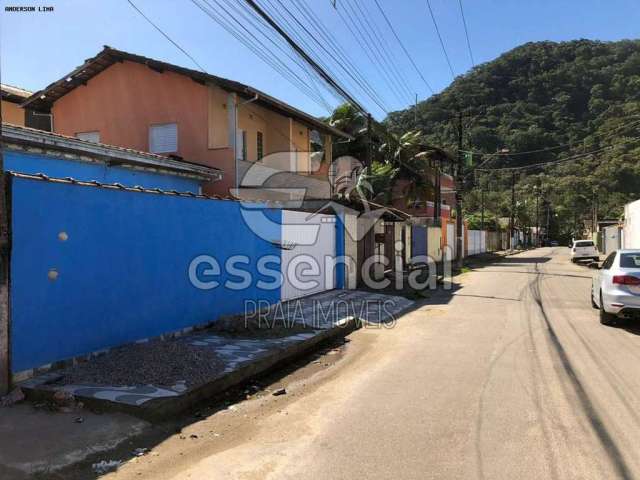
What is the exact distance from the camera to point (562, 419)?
4.82m

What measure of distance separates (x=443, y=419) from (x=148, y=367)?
343 cm

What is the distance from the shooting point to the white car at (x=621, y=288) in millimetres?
9133

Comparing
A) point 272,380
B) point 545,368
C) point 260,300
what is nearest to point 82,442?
point 272,380

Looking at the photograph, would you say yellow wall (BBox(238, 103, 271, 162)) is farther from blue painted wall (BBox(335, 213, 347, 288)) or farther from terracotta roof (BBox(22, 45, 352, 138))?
blue painted wall (BBox(335, 213, 347, 288))

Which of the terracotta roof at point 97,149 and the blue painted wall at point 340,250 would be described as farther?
the blue painted wall at point 340,250

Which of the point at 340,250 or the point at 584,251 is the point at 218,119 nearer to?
the point at 340,250

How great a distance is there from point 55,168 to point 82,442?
754 cm

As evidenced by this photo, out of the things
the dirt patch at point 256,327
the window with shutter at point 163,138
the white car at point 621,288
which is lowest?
the dirt patch at point 256,327

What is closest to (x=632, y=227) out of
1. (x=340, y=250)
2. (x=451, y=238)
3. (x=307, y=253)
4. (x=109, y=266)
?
(x=451, y=238)

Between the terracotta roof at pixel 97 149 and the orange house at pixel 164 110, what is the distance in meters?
1.85

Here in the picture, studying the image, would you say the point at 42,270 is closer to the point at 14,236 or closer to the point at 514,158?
the point at 14,236

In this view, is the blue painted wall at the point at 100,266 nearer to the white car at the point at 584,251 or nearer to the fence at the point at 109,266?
the fence at the point at 109,266

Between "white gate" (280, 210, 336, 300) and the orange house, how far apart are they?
12.3 ft

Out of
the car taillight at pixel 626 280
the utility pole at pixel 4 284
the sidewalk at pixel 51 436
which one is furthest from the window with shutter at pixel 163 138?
the car taillight at pixel 626 280
